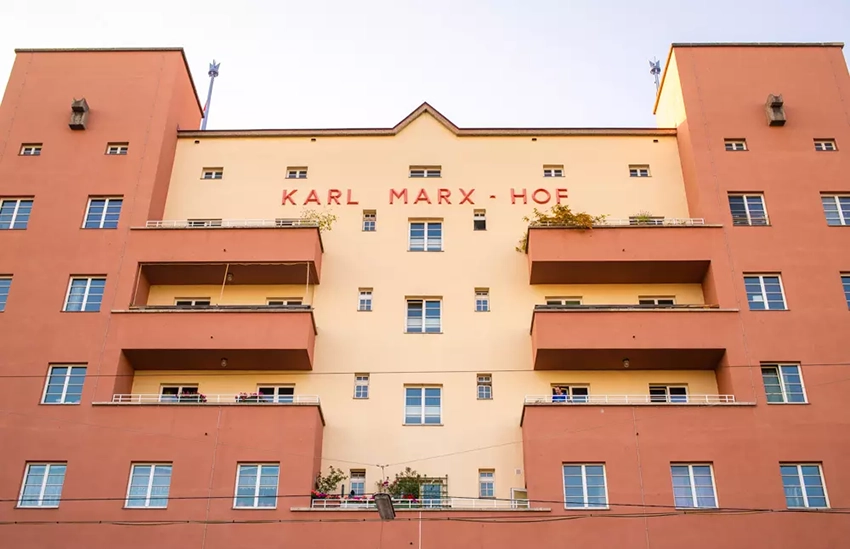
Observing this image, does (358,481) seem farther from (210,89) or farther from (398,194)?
(210,89)

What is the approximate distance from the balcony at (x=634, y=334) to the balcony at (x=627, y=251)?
199 centimetres

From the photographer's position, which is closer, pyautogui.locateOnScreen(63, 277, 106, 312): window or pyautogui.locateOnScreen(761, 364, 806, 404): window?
pyautogui.locateOnScreen(761, 364, 806, 404): window

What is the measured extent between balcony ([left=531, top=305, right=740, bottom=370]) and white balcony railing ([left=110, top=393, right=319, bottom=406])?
839 cm

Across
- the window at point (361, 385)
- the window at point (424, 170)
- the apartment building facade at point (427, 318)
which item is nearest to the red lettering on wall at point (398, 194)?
the apartment building facade at point (427, 318)

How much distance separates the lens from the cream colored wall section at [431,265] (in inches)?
1288

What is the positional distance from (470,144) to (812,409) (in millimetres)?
16667

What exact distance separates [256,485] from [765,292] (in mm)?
18693

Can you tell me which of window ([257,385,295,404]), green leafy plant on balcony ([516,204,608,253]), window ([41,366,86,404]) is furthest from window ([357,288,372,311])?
window ([41,366,86,404])

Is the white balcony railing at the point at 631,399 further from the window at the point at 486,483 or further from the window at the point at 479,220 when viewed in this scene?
the window at the point at 479,220

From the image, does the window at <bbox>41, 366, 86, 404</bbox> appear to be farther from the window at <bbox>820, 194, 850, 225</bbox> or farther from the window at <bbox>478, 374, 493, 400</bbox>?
the window at <bbox>478, 374, 493, 400</bbox>

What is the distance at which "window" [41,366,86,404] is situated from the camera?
32.3 meters

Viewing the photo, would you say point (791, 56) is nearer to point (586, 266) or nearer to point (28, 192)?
point (586, 266)

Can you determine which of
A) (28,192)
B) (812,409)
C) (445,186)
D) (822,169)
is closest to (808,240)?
(822,169)

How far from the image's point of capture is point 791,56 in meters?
39.3
